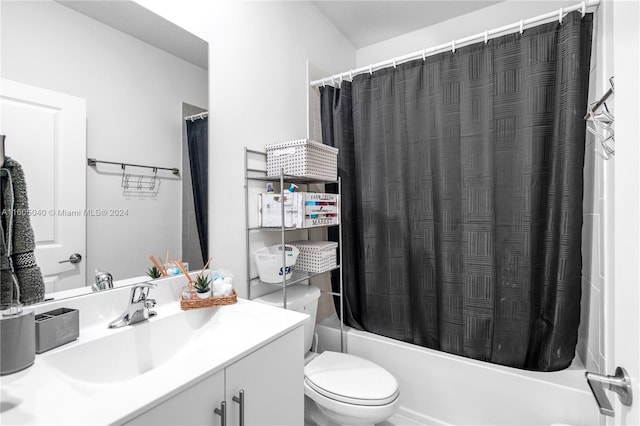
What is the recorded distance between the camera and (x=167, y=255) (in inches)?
46.6

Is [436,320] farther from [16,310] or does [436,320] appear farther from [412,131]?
[16,310]

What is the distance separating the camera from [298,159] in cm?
152

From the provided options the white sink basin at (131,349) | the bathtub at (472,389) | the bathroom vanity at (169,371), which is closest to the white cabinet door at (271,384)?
the bathroom vanity at (169,371)

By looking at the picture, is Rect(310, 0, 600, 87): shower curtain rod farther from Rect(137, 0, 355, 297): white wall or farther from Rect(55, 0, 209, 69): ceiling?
Rect(55, 0, 209, 69): ceiling

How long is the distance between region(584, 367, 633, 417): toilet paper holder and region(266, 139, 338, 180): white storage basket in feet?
3.96

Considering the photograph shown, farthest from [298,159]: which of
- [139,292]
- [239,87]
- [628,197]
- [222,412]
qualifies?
[628,197]

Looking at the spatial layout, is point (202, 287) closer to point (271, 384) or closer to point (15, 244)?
point (271, 384)

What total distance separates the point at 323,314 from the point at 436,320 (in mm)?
722

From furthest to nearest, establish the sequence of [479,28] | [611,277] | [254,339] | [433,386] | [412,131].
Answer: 1. [479,28]
2. [412,131]
3. [433,386]
4. [611,277]
5. [254,339]

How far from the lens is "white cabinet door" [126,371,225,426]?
598 millimetres

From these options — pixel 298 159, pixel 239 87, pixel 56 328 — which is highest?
pixel 239 87

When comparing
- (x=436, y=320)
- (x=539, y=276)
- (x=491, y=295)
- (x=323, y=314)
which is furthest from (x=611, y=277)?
(x=323, y=314)

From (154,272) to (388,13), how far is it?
2105 mm

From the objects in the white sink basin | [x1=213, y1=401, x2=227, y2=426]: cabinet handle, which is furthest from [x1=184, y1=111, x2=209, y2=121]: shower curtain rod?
[x1=213, y1=401, x2=227, y2=426]: cabinet handle
